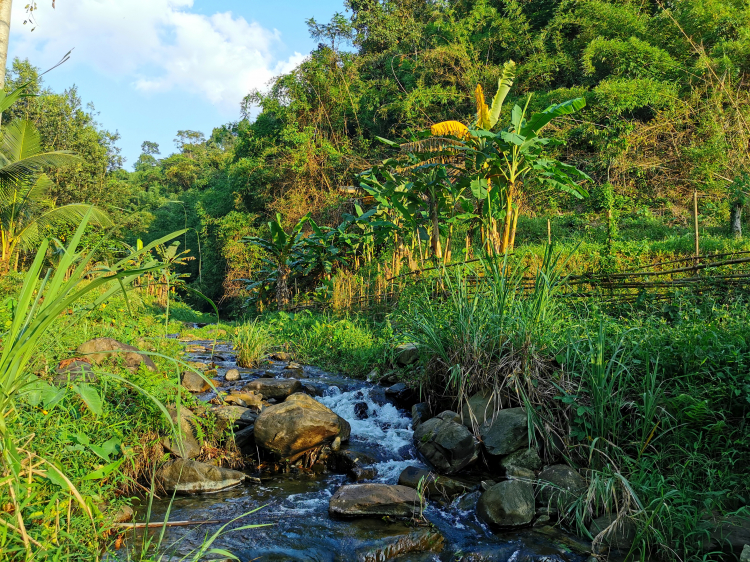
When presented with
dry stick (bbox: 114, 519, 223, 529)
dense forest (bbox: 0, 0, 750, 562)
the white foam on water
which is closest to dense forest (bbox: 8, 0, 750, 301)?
dense forest (bbox: 0, 0, 750, 562)

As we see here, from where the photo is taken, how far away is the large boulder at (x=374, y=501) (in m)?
3.37

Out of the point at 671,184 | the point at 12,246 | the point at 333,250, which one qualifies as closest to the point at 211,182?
the point at 12,246

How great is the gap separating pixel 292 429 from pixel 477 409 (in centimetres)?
158

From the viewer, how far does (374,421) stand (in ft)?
17.4

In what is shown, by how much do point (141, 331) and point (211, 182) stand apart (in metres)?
26.2

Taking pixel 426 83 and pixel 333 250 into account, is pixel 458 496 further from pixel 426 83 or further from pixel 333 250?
pixel 426 83

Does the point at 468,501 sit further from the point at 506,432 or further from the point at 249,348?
the point at 249,348

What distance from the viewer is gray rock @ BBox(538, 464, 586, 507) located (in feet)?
10.7

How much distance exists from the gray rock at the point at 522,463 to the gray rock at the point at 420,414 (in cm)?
115

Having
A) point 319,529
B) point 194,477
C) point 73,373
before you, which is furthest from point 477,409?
point 73,373

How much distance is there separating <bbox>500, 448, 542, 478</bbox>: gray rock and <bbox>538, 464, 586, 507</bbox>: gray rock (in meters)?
0.14

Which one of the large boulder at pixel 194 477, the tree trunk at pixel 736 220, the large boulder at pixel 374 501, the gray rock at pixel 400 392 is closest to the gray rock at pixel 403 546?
the large boulder at pixel 374 501

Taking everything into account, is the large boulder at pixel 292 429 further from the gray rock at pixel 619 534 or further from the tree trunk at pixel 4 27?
the tree trunk at pixel 4 27

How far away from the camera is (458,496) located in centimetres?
363
